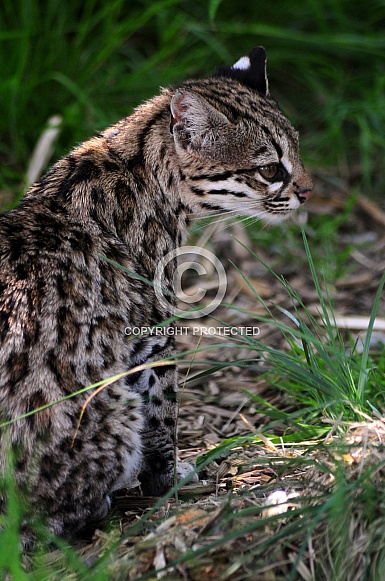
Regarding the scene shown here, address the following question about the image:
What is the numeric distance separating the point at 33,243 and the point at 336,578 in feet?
6.27

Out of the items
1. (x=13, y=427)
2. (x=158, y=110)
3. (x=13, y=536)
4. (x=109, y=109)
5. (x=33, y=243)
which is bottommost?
(x=13, y=536)

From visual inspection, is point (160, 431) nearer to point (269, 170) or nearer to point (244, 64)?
point (269, 170)

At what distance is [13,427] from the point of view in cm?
345

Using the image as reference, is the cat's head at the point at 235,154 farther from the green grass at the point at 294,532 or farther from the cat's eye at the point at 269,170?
the green grass at the point at 294,532

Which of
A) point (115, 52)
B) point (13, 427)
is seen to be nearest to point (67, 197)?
point (13, 427)

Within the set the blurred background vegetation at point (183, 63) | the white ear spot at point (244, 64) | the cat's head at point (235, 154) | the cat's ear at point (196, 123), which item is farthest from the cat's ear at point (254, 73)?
the blurred background vegetation at point (183, 63)

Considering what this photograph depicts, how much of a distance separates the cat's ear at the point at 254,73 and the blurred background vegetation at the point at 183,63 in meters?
1.48

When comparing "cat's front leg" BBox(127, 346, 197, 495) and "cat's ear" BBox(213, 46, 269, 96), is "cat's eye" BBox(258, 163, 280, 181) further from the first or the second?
"cat's front leg" BBox(127, 346, 197, 495)

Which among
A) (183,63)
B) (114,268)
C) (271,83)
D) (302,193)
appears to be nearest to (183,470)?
(114,268)

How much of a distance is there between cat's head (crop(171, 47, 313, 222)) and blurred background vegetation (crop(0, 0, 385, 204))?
1.90 m

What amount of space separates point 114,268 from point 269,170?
41.5 inches

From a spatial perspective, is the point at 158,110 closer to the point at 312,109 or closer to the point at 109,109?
the point at 109,109

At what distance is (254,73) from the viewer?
15.7ft

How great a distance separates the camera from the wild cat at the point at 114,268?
3.54 m
